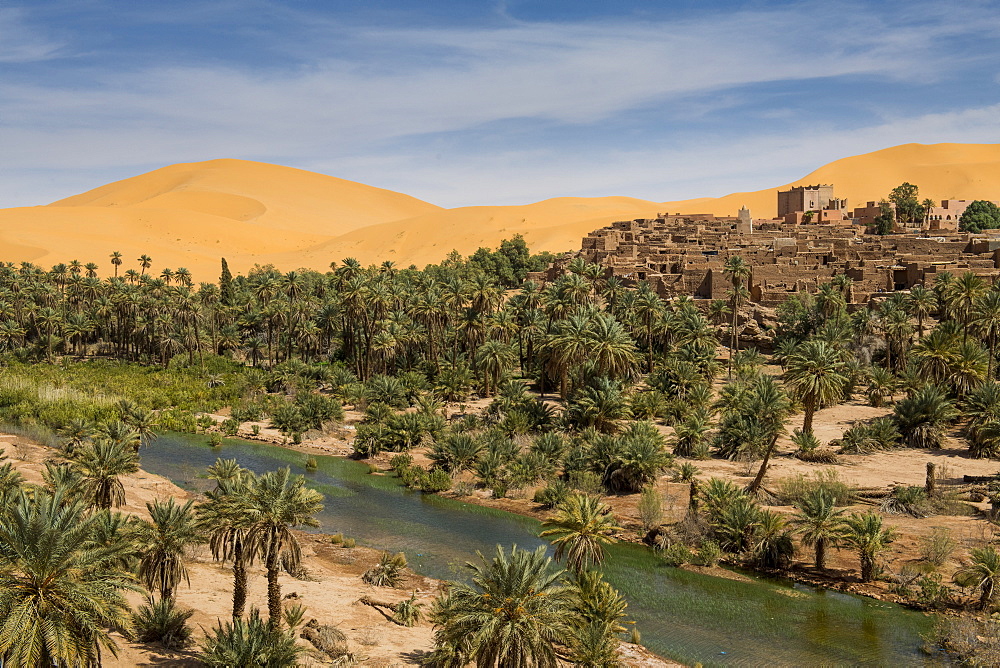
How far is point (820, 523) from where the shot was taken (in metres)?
26.0

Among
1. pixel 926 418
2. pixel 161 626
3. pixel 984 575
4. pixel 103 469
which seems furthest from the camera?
pixel 926 418

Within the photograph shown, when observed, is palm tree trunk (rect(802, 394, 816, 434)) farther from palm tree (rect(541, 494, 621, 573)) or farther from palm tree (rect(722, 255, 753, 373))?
palm tree (rect(722, 255, 753, 373))

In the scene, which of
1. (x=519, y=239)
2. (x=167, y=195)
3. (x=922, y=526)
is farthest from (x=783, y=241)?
(x=167, y=195)

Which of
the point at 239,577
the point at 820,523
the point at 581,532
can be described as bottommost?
the point at 820,523

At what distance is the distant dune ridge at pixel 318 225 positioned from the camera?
4818 inches

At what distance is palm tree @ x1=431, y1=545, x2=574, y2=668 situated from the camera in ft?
53.6

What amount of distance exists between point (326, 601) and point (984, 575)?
1912 cm

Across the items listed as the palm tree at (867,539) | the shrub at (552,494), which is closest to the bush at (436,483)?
the shrub at (552,494)

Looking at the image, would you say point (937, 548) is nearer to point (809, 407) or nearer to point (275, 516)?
point (809, 407)

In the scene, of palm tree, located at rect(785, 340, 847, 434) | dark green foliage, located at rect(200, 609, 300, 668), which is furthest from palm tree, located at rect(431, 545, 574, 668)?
palm tree, located at rect(785, 340, 847, 434)

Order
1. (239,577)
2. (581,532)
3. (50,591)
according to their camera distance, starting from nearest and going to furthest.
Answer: (50,591) → (239,577) → (581,532)

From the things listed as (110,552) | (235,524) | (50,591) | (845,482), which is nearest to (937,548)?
(845,482)

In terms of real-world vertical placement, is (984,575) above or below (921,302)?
below

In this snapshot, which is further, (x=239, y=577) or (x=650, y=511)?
(x=650, y=511)
